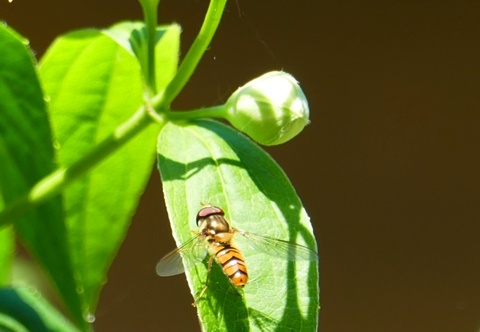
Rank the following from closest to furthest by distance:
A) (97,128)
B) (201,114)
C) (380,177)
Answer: (201,114), (97,128), (380,177)

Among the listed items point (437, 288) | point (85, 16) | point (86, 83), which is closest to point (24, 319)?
point (86, 83)

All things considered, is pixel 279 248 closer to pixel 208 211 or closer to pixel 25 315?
pixel 208 211

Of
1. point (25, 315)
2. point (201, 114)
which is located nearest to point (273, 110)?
point (201, 114)

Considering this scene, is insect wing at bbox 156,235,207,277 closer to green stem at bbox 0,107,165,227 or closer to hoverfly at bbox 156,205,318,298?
hoverfly at bbox 156,205,318,298

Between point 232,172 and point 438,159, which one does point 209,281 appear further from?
point 438,159

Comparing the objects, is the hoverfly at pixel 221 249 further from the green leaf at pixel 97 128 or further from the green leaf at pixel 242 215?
the green leaf at pixel 97 128
